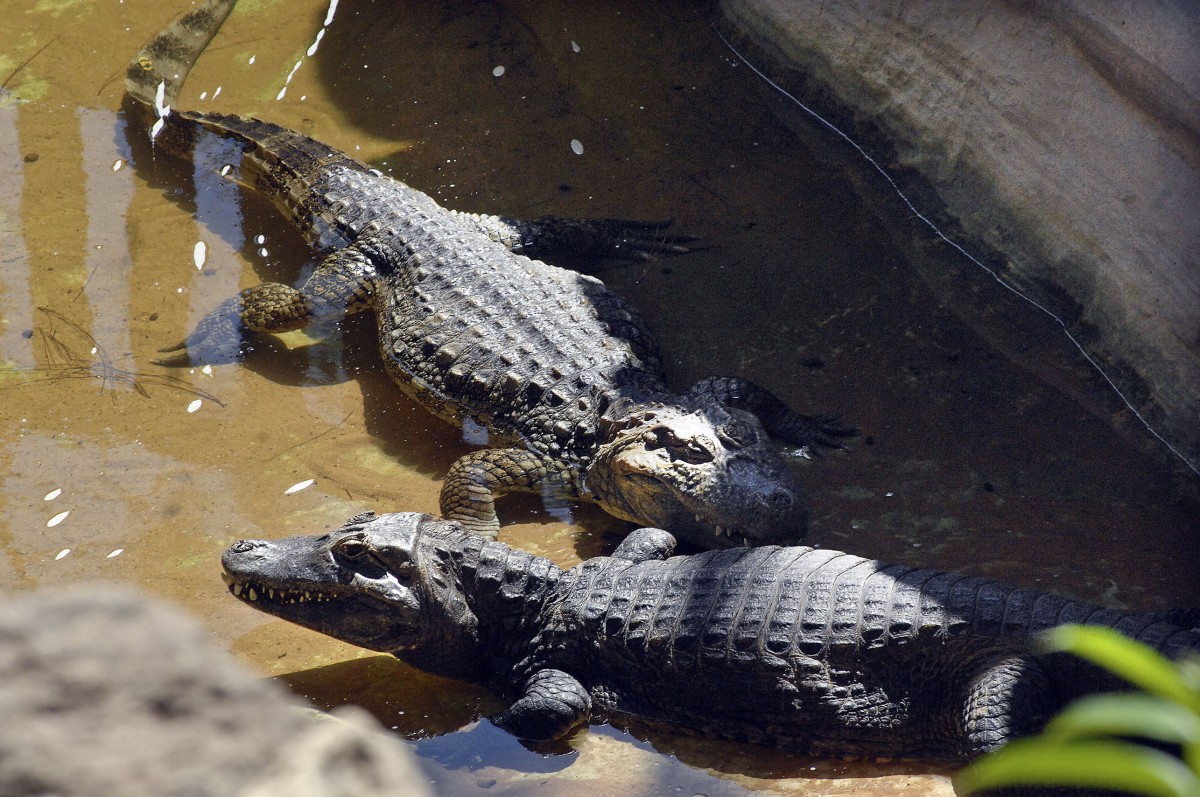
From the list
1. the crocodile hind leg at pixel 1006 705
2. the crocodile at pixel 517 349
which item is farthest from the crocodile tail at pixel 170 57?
the crocodile hind leg at pixel 1006 705

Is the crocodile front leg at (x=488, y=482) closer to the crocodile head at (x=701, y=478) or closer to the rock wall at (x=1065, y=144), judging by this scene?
the crocodile head at (x=701, y=478)

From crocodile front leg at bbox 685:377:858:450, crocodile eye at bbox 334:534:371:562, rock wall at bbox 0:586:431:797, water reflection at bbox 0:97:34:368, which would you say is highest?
rock wall at bbox 0:586:431:797

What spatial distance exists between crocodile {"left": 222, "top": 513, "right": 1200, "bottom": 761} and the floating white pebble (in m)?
0.78

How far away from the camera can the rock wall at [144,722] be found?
1.17 meters

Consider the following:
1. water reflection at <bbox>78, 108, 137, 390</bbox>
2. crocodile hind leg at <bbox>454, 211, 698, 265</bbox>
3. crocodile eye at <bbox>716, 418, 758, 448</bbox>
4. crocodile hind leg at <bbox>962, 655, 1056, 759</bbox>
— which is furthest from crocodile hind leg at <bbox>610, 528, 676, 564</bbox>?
water reflection at <bbox>78, 108, 137, 390</bbox>

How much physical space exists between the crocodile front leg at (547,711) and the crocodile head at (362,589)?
0.37 meters

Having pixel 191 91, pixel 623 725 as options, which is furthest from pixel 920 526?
pixel 191 91

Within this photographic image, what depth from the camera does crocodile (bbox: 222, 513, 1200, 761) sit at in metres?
3.32

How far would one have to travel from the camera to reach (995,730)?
3.14 meters

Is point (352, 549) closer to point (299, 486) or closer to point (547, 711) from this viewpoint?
point (547, 711)

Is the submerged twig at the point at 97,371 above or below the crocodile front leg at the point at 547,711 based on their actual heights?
below

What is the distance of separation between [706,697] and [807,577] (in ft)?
1.73

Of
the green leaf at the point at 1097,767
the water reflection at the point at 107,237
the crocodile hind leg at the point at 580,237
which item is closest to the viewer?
the green leaf at the point at 1097,767

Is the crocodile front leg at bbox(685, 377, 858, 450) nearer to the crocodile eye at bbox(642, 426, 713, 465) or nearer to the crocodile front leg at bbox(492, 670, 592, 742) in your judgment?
the crocodile eye at bbox(642, 426, 713, 465)
